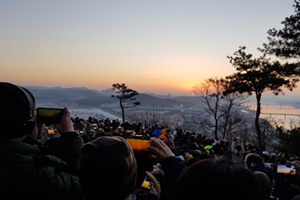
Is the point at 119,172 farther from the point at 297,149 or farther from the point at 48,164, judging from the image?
the point at 297,149

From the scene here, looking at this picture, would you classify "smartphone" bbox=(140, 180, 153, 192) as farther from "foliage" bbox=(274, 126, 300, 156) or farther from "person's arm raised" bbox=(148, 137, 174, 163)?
"foliage" bbox=(274, 126, 300, 156)

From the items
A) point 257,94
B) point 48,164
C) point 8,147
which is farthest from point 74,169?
point 257,94

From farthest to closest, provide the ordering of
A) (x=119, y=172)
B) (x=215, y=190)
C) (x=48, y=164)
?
(x=48, y=164), (x=119, y=172), (x=215, y=190)

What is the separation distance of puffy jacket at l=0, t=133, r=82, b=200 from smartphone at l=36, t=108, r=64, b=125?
14.0 inches

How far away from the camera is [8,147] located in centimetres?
143

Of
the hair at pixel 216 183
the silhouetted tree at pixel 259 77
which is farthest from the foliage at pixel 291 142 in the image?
the hair at pixel 216 183

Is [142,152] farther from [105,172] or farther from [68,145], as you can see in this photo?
[68,145]

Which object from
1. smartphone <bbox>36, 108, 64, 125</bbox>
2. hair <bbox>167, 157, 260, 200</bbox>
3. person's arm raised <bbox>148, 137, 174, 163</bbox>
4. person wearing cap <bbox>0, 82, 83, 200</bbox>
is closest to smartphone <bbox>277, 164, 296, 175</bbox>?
person's arm raised <bbox>148, 137, 174, 163</bbox>

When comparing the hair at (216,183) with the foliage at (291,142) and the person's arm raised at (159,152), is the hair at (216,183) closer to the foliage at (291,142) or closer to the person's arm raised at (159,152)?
the person's arm raised at (159,152)

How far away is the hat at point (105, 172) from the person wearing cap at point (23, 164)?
24cm

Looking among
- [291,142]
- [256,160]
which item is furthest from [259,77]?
[256,160]

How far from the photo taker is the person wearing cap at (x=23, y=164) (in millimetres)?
1365

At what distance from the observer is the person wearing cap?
4.48ft

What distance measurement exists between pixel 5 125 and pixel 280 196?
4.22 m
